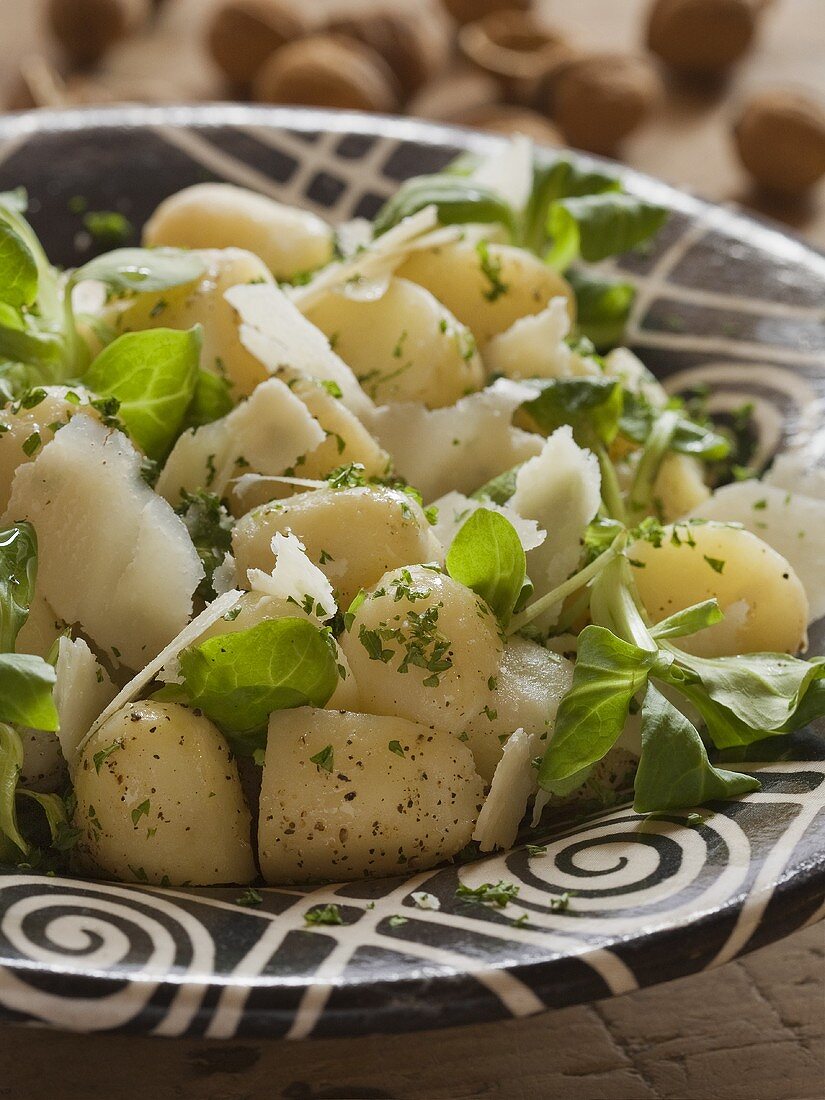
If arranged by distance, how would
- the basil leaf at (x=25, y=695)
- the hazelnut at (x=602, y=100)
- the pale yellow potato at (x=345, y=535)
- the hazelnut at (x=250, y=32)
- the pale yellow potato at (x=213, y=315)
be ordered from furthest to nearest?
the hazelnut at (x=250, y=32) < the hazelnut at (x=602, y=100) < the pale yellow potato at (x=213, y=315) < the pale yellow potato at (x=345, y=535) < the basil leaf at (x=25, y=695)

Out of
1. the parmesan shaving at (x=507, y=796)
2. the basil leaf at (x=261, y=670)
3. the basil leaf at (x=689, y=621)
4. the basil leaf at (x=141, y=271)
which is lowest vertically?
the parmesan shaving at (x=507, y=796)

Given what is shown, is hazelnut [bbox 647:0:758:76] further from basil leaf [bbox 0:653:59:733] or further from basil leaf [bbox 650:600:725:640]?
basil leaf [bbox 0:653:59:733]

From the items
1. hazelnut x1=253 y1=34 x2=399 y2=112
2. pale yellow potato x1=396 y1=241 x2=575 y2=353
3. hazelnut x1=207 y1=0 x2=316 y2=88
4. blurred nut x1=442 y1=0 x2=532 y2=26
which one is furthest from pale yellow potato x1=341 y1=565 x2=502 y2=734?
blurred nut x1=442 y1=0 x2=532 y2=26

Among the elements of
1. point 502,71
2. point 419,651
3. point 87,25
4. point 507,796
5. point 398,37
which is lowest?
point 507,796

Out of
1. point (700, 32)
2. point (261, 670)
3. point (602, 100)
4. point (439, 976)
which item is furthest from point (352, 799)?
point (700, 32)

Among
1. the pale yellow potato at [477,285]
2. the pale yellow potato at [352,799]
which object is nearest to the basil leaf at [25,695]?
the pale yellow potato at [352,799]

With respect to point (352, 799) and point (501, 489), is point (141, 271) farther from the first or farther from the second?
point (352, 799)

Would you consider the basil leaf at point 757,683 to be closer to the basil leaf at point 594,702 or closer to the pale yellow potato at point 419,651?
the basil leaf at point 594,702
